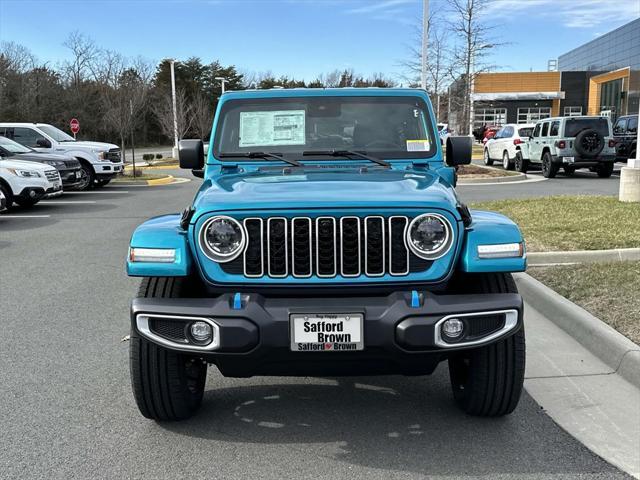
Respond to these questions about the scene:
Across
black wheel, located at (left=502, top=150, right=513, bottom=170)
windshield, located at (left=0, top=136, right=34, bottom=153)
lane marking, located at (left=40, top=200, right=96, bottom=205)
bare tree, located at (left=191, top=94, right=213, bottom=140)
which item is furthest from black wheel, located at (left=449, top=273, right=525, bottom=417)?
bare tree, located at (left=191, top=94, right=213, bottom=140)

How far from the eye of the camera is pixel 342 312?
3.05 meters

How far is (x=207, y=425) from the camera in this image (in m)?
3.72

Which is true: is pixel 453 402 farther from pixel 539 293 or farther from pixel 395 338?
pixel 539 293

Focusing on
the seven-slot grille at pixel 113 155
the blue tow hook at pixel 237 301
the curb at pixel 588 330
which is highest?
the seven-slot grille at pixel 113 155

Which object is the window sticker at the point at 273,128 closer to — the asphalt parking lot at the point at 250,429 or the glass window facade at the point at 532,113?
the asphalt parking lot at the point at 250,429

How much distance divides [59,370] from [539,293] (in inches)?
160

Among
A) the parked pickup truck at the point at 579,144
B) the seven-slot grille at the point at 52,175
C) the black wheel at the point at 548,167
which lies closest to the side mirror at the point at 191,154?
the seven-slot grille at the point at 52,175

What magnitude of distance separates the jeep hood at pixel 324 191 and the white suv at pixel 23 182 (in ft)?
36.4

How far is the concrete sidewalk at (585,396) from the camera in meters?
3.44

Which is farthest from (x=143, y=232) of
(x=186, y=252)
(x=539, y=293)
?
(x=539, y=293)

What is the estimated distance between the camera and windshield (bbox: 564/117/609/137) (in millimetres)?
19594

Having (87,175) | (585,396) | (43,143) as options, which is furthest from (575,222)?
(87,175)

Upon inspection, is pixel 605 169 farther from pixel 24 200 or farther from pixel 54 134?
pixel 54 134

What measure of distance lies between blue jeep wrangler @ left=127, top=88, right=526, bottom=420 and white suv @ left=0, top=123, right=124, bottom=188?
1600cm
